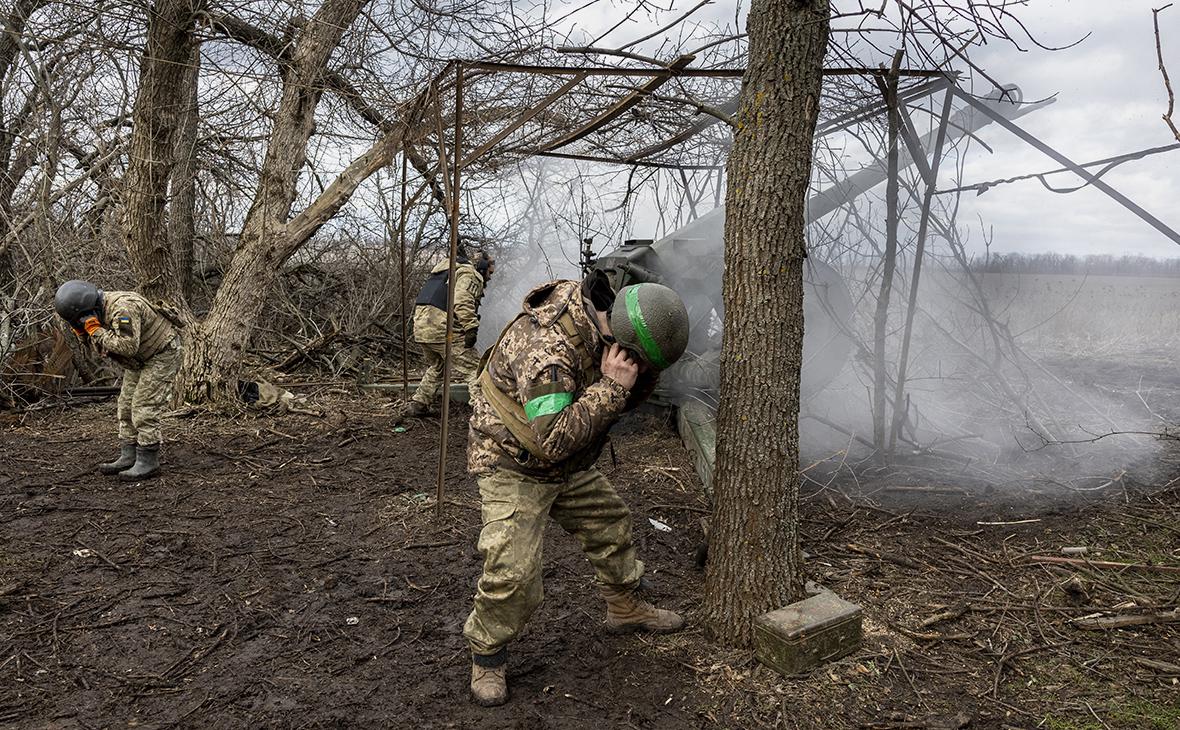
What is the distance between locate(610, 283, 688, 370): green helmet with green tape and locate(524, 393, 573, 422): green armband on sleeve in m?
0.29

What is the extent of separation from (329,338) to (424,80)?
19.2 feet

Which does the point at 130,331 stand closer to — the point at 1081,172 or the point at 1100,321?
the point at 1081,172

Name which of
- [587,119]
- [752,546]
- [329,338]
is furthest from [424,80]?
[329,338]

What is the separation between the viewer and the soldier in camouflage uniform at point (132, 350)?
572 centimetres

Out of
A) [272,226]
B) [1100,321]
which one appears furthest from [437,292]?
[1100,321]

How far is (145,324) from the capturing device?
5.92 m

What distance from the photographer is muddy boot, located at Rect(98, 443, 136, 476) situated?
6.11 metres

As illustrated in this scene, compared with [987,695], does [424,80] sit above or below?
above

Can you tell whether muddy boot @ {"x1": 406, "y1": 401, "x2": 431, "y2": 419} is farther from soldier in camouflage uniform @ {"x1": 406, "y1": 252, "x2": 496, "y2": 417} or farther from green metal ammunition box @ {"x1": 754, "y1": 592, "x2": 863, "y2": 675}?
green metal ammunition box @ {"x1": 754, "y1": 592, "x2": 863, "y2": 675}

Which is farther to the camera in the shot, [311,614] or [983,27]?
[311,614]

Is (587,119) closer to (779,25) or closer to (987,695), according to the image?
(779,25)

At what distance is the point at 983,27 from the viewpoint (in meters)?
3.19

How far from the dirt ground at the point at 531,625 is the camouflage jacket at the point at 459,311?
7.57 feet

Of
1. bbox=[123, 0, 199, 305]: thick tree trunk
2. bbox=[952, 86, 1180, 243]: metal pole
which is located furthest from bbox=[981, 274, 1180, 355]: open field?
bbox=[123, 0, 199, 305]: thick tree trunk
